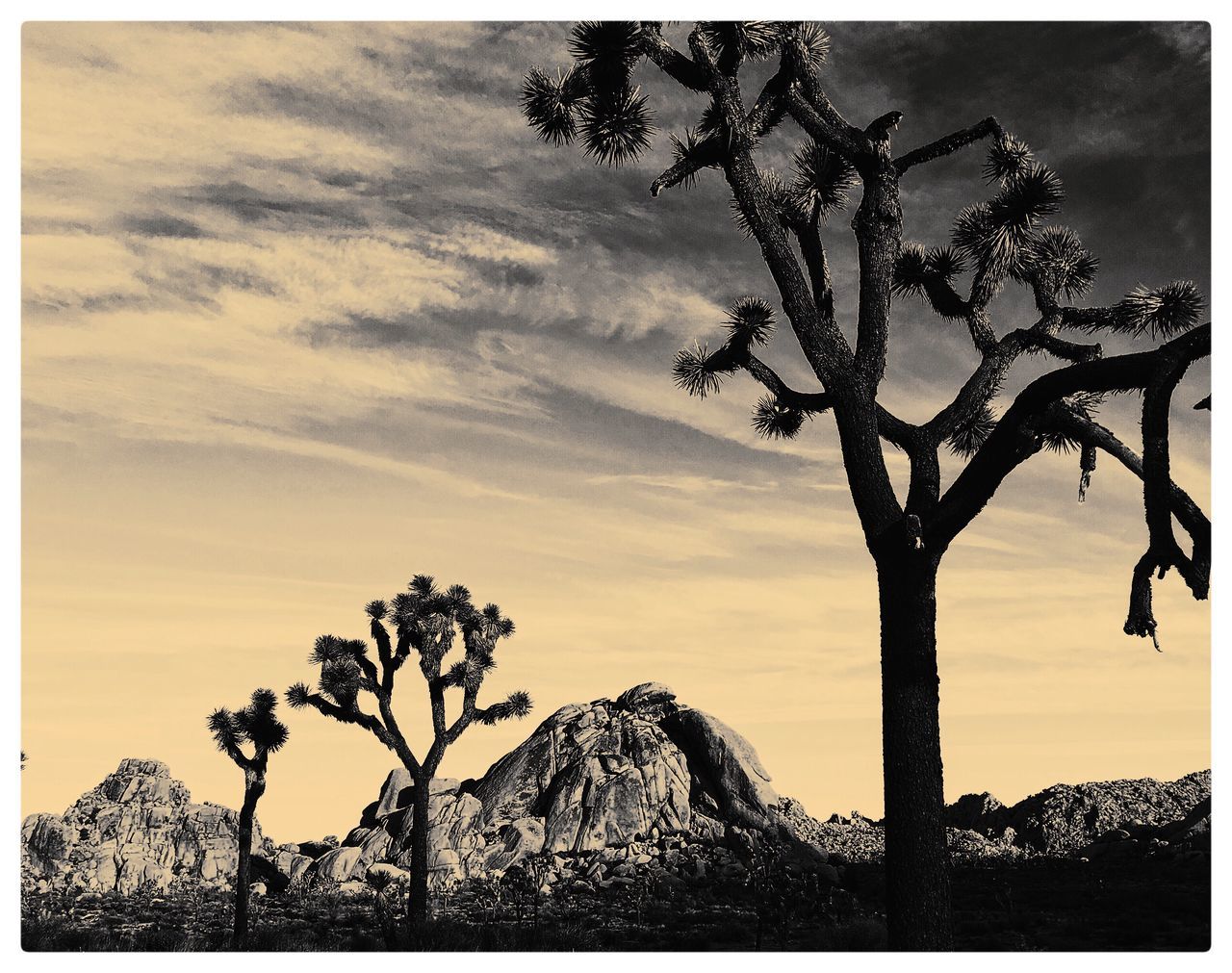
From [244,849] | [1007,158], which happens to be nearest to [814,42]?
[1007,158]

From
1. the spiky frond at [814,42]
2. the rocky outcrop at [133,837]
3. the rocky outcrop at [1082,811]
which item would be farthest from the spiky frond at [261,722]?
the rocky outcrop at [1082,811]

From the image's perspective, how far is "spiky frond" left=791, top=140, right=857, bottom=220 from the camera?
12.5 metres

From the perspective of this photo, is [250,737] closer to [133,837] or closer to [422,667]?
[422,667]

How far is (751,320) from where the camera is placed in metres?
12.7

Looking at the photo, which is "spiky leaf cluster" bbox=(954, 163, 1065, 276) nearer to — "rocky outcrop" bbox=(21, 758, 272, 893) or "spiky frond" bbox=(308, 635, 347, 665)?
"spiky frond" bbox=(308, 635, 347, 665)

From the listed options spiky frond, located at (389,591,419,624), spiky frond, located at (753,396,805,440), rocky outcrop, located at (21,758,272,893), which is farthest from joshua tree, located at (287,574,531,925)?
rocky outcrop, located at (21,758,272,893)

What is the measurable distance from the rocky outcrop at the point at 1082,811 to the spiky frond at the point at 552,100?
3442 cm

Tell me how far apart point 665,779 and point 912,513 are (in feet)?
102

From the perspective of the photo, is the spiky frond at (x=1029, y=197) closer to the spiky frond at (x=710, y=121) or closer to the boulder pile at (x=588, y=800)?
the spiky frond at (x=710, y=121)

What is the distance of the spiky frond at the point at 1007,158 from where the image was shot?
38.2 ft

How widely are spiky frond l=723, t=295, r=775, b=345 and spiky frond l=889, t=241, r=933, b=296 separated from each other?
1.48 m

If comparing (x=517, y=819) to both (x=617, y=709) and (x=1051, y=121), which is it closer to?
(x=617, y=709)

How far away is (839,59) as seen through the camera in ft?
43.9

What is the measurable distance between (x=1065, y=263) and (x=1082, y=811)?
3350cm
